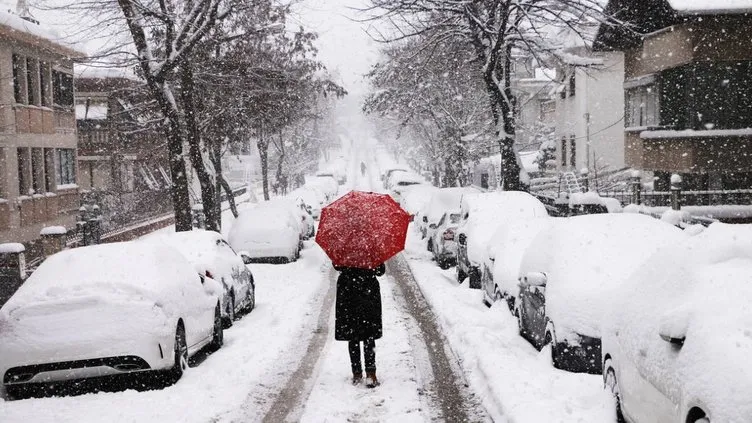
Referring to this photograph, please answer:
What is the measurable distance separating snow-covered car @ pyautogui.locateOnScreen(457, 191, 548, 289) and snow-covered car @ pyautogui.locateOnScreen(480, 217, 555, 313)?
1.15 meters

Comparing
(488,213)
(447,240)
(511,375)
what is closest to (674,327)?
(511,375)

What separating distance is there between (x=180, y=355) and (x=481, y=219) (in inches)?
342

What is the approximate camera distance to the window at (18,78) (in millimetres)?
24922

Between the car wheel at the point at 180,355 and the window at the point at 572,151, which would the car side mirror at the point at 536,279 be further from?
the window at the point at 572,151

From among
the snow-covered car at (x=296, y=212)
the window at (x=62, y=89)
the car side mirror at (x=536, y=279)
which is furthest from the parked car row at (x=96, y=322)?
the window at (x=62, y=89)

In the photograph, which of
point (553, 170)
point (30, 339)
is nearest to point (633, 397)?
point (30, 339)

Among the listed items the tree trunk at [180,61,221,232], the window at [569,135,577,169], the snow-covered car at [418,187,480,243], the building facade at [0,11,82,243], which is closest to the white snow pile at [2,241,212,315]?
the tree trunk at [180,61,221,232]

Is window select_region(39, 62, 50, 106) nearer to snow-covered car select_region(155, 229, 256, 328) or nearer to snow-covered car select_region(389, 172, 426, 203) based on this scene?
snow-covered car select_region(155, 229, 256, 328)

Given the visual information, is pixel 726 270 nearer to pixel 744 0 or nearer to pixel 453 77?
pixel 744 0

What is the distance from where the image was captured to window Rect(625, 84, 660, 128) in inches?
941

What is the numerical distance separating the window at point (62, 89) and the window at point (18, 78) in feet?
11.9

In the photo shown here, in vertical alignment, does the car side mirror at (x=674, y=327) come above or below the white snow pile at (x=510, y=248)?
above

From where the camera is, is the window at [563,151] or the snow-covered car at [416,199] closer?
the snow-covered car at [416,199]

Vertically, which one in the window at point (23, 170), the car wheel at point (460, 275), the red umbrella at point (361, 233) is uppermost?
the window at point (23, 170)
